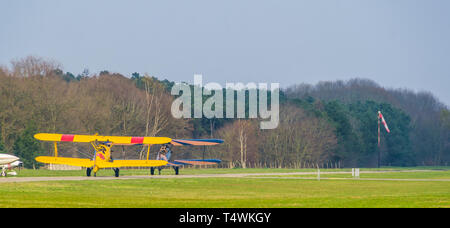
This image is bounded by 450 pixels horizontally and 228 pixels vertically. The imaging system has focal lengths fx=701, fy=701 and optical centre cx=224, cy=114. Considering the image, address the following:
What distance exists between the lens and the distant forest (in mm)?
76125

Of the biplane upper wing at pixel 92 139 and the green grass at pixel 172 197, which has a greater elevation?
the biplane upper wing at pixel 92 139

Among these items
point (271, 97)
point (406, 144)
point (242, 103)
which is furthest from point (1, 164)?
point (406, 144)

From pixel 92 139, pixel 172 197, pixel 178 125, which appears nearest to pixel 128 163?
pixel 92 139

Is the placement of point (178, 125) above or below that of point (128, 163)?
above

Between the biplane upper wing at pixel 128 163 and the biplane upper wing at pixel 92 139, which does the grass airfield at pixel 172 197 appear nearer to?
the biplane upper wing at pixel 92 139

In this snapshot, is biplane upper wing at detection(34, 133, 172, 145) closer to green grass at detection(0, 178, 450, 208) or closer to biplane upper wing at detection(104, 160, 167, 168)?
biplane upper wing at detection(104, 160, 167, 168)

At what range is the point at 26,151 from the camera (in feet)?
221

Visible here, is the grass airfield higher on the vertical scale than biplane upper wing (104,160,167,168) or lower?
lower

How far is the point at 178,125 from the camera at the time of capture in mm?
93062

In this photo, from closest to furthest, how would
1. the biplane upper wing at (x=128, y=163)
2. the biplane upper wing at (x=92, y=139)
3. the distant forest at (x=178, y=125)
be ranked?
the biplane upper wing at (x=92, y=139), the biplane upper wing at (x=128, y=163), the distant forest at (x=178, y=125)

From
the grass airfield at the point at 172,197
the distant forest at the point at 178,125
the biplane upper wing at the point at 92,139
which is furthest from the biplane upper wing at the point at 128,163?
the distant forest at the point at 178,125

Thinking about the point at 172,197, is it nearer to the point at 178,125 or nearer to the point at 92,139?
the point at 92,139

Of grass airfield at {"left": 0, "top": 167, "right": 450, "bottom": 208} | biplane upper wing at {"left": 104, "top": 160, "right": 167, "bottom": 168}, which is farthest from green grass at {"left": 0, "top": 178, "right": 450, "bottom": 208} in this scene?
biplane upper wing at {"left": 104, "top": 160, "right": 167, "bottom": 168}

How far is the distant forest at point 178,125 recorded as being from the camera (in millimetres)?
76125
